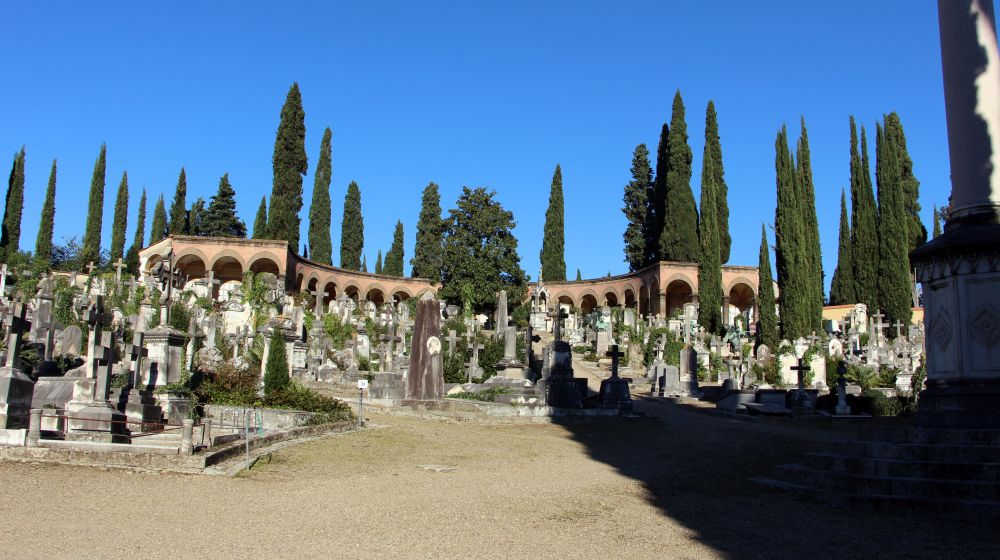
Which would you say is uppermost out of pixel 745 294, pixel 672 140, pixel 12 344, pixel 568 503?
pixel 672 140

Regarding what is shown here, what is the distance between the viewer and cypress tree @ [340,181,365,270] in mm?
57906

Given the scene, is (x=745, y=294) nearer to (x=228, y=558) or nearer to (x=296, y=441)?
(x=296, y=441)

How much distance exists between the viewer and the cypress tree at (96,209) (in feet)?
164

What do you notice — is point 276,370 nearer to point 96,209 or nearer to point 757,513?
point 757,513

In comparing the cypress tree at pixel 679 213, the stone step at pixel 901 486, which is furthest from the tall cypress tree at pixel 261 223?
the stone step at pixel 901 486

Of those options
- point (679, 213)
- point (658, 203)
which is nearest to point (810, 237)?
point (679, 213)

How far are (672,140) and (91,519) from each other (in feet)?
153

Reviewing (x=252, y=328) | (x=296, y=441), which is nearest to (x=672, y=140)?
(x=252, y=328)

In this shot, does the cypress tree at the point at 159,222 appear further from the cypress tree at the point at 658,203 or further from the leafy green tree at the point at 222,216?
the cypress tree at the point at 658,203

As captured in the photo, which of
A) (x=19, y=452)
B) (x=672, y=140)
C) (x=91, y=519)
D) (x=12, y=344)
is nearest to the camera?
(x=91, y=519)

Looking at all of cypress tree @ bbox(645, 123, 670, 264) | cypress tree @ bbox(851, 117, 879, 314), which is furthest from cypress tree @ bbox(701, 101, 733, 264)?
cypress tree @ bbox(851, 117, 879, 314)

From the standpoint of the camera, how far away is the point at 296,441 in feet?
33.9

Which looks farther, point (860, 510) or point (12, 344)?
point (12, 344)

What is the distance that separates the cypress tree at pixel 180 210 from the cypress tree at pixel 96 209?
489 centimetres
